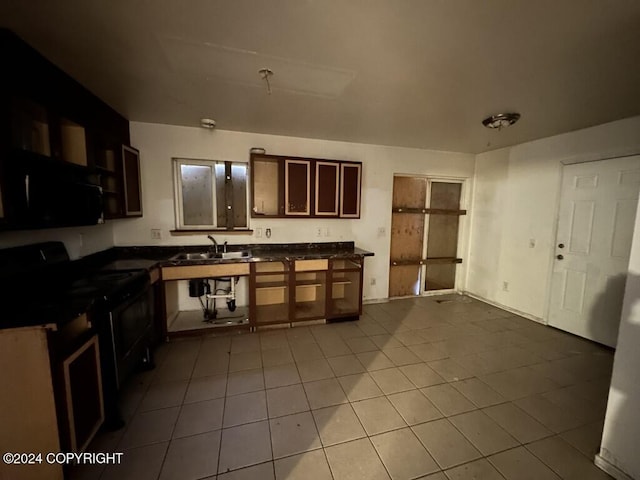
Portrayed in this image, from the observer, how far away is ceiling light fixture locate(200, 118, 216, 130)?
2.80 m

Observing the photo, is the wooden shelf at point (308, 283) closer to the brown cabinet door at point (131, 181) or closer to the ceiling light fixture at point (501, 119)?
the brown cabinet door at point (131, 181)

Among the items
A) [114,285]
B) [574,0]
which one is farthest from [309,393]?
[574,0]

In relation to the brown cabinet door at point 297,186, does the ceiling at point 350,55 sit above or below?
above

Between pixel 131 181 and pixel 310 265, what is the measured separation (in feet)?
7.04

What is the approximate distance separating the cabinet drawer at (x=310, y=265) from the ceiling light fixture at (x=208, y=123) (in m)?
1.81

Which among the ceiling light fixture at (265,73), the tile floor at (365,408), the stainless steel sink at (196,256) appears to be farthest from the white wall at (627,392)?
the stainless steel sink at (196,256)

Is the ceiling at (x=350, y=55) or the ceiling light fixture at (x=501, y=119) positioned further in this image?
the ceiling light fixture at (x=501, y=119)

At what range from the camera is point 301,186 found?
3.30 metres

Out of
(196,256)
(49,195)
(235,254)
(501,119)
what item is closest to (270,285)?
(235,254)

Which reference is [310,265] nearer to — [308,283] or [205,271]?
[308,283]

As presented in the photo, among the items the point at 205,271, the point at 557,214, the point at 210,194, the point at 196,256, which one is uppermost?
the point at 210,194

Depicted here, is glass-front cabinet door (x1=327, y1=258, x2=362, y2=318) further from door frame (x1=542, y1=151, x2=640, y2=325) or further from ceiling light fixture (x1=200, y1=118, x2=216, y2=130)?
door frame (x1=542, y1=151, x2=640, y2=325)

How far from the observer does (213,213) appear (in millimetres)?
3324

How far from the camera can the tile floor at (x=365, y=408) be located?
1.47 meters
